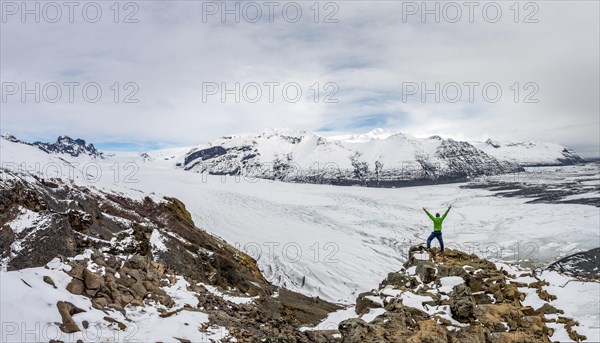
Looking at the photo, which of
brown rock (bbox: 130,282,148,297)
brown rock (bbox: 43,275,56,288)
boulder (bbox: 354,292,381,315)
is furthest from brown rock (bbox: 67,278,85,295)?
boulder (bbox: 354,292,381,315)

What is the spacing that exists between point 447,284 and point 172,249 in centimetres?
1245

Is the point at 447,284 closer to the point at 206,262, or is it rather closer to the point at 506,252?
the point at 206,262

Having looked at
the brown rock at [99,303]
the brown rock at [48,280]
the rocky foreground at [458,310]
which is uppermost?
the brown rock at [48,280]

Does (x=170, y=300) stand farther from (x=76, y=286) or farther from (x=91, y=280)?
(x=76, y=286)

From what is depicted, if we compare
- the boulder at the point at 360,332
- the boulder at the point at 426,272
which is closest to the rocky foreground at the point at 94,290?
the boulder at the point at 360,332

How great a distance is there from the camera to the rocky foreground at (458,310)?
9.18 meters

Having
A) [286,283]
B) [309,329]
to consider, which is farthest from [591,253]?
[309,329]

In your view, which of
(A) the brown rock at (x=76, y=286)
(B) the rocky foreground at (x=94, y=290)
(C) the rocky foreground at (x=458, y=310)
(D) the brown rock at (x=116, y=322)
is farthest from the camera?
(C) the rocky foreground at (x=458, y=310)

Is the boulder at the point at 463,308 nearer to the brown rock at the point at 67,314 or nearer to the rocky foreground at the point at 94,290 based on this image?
the rocky foreground at the point at 94,290

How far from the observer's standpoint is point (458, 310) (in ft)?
34.1

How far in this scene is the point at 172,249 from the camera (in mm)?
18328

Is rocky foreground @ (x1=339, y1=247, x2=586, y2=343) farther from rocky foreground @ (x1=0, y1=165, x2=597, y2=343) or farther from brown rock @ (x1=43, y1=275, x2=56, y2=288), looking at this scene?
brown rock @ (x1=43, y1=275, x2=56, y2=288)

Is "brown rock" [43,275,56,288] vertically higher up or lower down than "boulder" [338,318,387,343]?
higher up

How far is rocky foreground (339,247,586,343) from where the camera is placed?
9.18 meters
